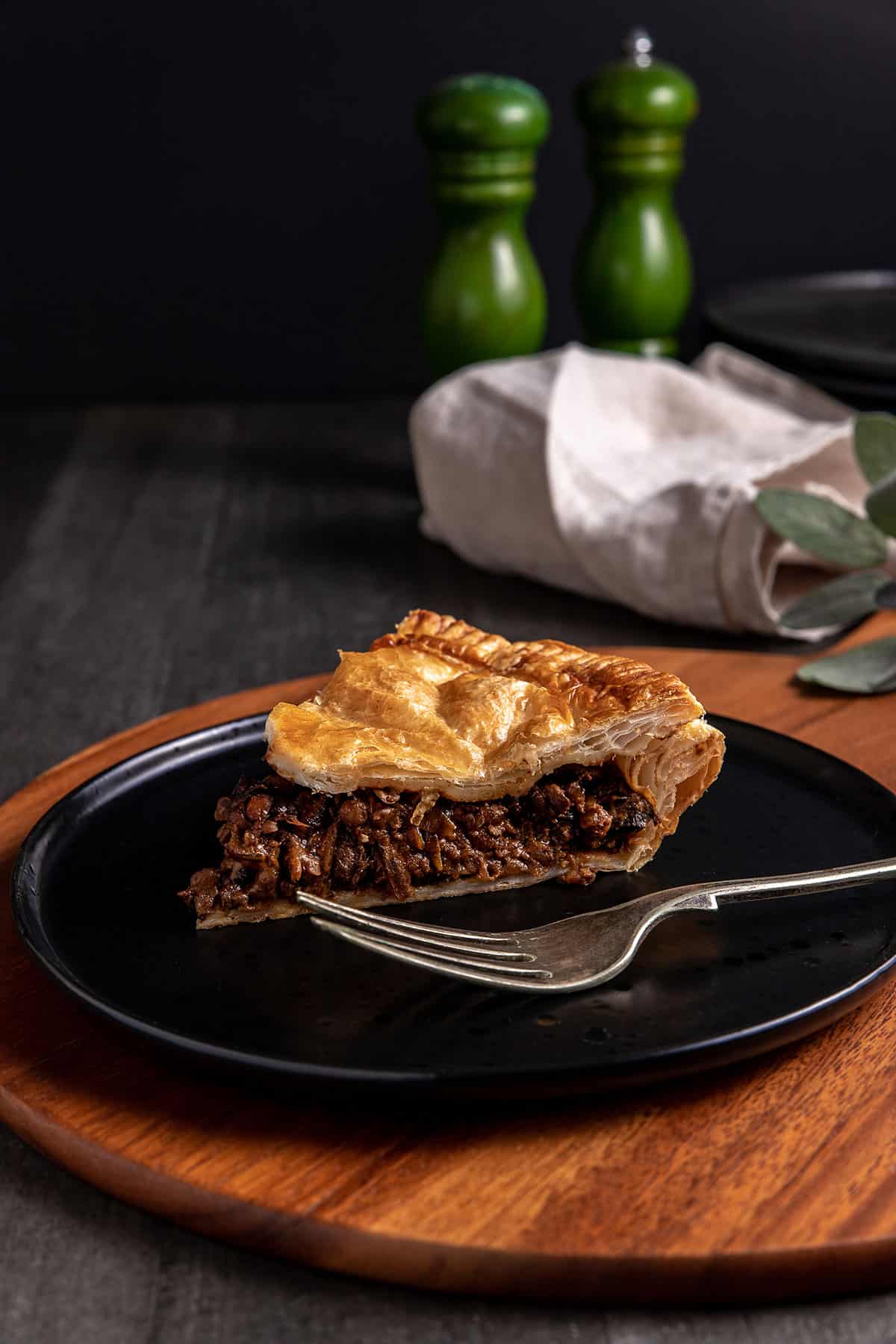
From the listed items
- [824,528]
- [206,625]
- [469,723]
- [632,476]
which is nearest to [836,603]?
[824,528]

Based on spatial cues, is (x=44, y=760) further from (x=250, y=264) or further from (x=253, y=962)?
(x=250, y=264)

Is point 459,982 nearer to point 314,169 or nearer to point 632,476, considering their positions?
point 632,476

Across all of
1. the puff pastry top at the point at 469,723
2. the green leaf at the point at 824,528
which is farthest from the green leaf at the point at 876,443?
the puff pastry top at the point at 469,723

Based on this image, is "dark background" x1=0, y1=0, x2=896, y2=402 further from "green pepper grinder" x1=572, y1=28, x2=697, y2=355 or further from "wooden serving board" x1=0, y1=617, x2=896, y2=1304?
"wooden serving board" x1=0, y1=617, x2=896, y2=1304

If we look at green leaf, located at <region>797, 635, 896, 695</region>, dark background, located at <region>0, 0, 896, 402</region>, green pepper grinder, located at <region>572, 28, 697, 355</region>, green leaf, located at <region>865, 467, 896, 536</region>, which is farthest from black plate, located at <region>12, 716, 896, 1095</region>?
dark background, located at <region>0, 0, 896, 402</region>

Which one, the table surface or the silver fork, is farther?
the silver fork

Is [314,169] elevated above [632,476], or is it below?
above

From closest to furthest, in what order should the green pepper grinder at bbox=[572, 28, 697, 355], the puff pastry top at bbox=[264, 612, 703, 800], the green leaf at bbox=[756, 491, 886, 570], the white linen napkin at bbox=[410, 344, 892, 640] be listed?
the puff pastry top at bbox=[264, 612, 703, 800] → the green leaf at bbox=[756, 491, 886, 570] → the white linen napkin at bbox=[410, 344, 892, 640] → the green pepper grinder at bbox=[572, 28, 697, 355]
